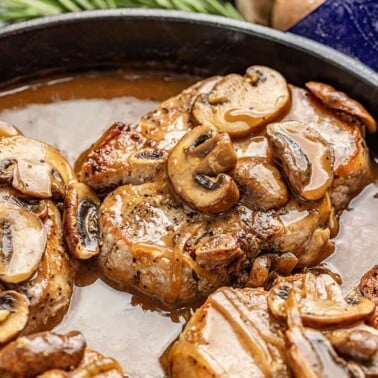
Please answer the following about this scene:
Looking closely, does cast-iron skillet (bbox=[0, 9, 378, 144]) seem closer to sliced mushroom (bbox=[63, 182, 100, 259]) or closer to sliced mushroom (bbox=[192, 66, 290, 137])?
sliced mushroom (bbox=[192, 66, 290, 137])

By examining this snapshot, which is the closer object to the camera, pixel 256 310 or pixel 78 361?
pixel 78 361

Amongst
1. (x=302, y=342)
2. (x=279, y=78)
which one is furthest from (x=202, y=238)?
(x=279, y=78)

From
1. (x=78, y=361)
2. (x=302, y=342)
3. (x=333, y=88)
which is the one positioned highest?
(x=333, y=88)

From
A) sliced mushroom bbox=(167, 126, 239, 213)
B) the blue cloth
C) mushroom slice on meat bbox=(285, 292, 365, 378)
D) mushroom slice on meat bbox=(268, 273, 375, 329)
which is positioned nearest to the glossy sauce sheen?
sliced mushroom bbox=(167, 126, 239, 213)

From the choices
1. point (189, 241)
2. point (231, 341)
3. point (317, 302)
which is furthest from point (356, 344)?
point (189, 241)

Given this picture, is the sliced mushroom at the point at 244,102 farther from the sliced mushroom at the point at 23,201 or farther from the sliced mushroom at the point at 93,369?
the sliced mushroom at the point at 93,369

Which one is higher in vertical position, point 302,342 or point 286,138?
point 286,138

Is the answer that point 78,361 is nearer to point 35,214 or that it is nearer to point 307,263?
point 35,214
